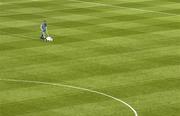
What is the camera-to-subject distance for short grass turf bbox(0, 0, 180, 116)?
88.3 feet

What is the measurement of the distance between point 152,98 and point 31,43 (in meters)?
14.4

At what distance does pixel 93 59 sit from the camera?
3541 centimetres

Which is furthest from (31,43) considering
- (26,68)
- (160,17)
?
(160,17)

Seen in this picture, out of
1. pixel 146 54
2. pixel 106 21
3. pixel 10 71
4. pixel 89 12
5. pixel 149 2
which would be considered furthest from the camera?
pixel 149 2

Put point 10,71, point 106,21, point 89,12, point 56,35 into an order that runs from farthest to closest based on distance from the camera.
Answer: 1. point 89,12
2. point 106,21
3. point 56,35
4. point 10,71

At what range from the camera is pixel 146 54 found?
36.5m

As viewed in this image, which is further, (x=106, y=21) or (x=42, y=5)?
(x=42, y=5)

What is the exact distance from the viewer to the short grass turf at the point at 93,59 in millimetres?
26922

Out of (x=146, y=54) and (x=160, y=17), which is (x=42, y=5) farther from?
(x=146, y=54)

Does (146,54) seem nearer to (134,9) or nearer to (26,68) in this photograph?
(26,68)

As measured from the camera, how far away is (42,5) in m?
60.4

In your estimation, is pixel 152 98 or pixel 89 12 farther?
pixel 89 12

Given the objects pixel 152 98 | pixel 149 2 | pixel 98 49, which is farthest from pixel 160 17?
pixel 152 98

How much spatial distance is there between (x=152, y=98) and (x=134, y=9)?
1108 inches
